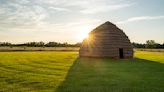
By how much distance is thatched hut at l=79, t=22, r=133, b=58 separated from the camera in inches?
1586

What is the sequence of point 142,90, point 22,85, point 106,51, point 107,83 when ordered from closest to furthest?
point 142,90
point 22,85
point 107,83
point 106,51

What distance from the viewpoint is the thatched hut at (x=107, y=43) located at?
40281 millimetres

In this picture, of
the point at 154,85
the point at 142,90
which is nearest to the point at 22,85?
the point at 142,90

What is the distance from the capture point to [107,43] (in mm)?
40469

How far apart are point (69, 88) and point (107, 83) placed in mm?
2823

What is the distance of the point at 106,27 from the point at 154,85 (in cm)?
2734

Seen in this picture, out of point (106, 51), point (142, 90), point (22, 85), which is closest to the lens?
point (142, 90)

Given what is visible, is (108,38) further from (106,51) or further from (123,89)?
(123,89)

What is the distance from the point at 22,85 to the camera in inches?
584

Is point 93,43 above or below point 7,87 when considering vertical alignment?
above

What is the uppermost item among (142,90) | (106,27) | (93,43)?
(106,27)

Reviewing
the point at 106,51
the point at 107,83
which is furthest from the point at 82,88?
the point at 106,51

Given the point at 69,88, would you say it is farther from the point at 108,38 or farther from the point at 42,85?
the point at 108,38

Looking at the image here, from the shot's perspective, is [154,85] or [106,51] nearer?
[154,85]
